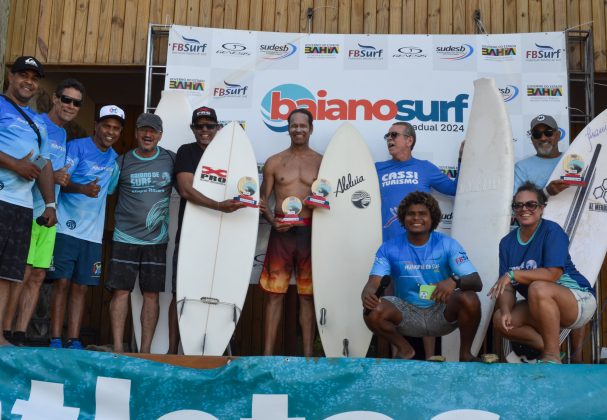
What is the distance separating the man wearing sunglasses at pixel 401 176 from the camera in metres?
5.12

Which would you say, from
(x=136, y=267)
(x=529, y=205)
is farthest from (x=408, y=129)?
(x=136, y=267)

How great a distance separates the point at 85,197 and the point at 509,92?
3384 millimetres

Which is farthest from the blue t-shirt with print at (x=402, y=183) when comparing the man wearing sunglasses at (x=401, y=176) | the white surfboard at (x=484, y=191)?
the white surfboard at (x=484, y=191)

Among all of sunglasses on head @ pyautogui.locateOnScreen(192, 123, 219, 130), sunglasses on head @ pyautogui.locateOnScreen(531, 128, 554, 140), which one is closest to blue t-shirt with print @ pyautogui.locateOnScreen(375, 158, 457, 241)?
sunglasses on head @ pyautogui.locateOnScreen(531, 128, 554, 140)

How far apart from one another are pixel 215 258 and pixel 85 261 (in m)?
0.87

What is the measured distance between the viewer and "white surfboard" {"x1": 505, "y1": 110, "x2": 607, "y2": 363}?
16.1ft

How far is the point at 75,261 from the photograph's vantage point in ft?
14.8

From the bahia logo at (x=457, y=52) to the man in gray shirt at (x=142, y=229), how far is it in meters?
2.41

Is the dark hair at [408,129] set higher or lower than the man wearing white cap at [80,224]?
higher

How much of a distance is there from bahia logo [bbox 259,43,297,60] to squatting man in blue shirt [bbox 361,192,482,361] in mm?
2106

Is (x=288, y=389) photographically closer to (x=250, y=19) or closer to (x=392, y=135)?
(x=392, y=135)

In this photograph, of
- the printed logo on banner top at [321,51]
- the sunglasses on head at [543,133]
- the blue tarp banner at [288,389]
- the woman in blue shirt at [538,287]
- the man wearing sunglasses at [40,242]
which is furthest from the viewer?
the printed logo on banner top at [321,51]

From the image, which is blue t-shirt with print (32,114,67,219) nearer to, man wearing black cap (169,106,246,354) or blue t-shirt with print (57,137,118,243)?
blue t-shirt with print (57,137,118,243)

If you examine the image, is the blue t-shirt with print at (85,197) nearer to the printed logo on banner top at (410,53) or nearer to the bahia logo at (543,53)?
the printed logo on banner top at (410,53)
